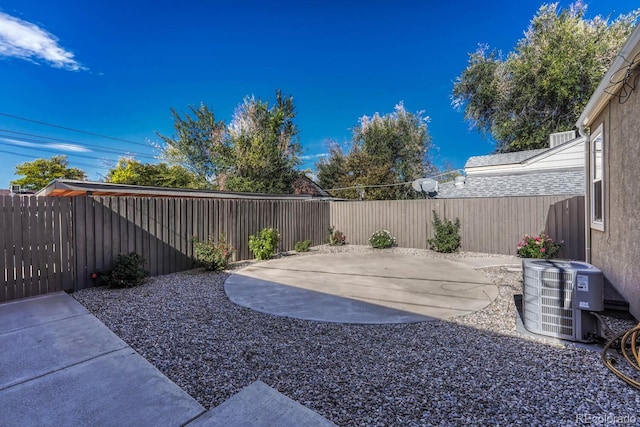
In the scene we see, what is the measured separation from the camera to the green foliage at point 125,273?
5086 mm

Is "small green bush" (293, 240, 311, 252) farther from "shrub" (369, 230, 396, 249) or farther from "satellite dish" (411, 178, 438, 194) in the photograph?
"satellite dish" (411, 178, 438, 194)

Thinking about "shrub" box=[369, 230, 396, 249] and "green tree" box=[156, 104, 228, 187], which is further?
"green tree" box=[156, 104, 228, 187]

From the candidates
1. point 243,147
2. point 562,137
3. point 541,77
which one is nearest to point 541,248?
point 562,137

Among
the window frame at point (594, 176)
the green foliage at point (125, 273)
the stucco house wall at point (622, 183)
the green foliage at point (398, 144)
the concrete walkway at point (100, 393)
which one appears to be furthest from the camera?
the green foliage at point (398, 144)

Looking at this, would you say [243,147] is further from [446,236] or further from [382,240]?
[446,236]

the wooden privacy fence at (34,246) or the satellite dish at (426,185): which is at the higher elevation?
the satellite dish at (426,185)

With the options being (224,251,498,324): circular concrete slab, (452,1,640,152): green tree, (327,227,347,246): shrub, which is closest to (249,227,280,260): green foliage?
(224,251,498,324): circular concrete slab

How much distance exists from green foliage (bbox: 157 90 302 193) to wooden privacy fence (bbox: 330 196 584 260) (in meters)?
8.53

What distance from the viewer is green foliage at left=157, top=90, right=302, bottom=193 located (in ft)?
61.3

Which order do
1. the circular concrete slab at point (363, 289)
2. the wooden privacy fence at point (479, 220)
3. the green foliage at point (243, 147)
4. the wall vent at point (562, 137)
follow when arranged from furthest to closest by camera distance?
the green foliage at point (243, 147)
the wall vent at point (562, 137)
the wooden privacy fence at point (479, 220)
the circular concrete slab at point (363, 289)

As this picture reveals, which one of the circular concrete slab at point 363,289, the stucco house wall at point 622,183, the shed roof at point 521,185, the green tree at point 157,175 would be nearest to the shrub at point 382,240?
the circular concrete slab at point 363,289

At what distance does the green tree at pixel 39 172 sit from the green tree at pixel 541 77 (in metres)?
31.3

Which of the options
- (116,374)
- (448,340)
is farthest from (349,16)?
(116,374)

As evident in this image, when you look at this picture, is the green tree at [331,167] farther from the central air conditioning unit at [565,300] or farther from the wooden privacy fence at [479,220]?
the central air conditioning unit at [565,300]
